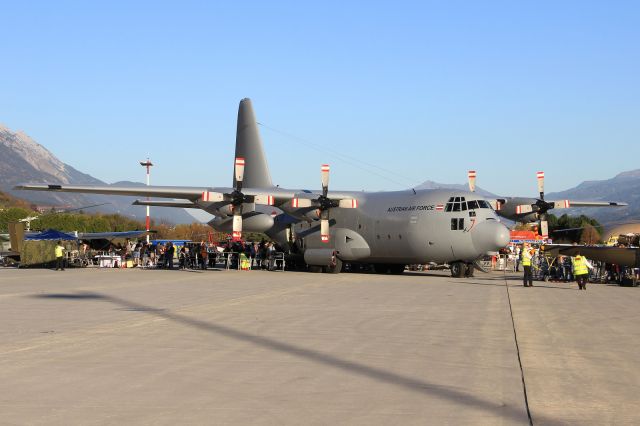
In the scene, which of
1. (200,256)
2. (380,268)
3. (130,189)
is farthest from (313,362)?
(200,256)

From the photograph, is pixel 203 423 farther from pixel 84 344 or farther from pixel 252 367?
pixel 84 344

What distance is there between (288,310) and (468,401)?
405 inches

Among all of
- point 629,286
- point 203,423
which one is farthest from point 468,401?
point 629,286

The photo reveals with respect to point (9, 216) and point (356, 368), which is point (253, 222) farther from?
point (9, 216)

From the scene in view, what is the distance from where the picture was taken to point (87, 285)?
26766 mm

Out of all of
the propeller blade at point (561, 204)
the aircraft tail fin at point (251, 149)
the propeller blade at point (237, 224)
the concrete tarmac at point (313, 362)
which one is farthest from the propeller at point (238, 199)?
the concrete tarmac at point (313, 362)

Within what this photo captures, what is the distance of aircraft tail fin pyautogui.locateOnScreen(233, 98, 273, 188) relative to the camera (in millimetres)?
46812

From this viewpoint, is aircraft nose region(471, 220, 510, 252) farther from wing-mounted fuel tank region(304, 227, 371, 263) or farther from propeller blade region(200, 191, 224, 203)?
propeller blade region(200, 191, 224, 203)

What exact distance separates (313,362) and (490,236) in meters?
22.6

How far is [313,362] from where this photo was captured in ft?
33.2

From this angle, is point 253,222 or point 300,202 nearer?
point 300,202

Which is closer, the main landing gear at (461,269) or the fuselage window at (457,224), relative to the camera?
the fuselage window at (457,224)

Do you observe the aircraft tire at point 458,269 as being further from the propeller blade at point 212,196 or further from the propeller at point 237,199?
the propeller blade at point 212,196

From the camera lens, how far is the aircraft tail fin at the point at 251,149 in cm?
4681
